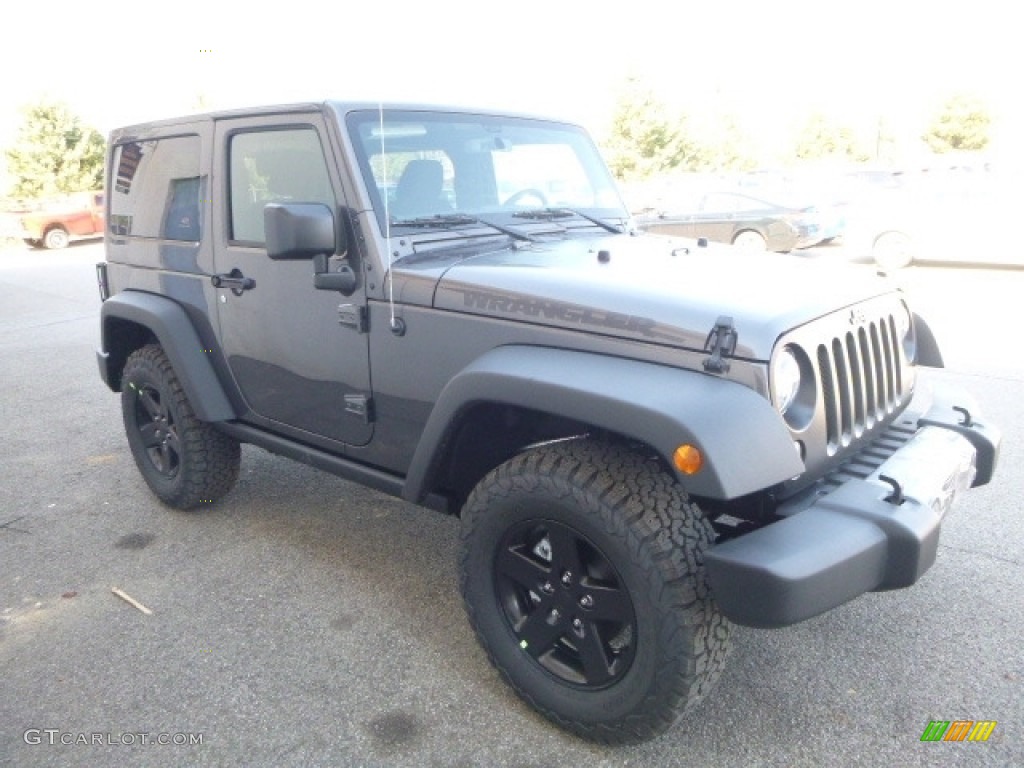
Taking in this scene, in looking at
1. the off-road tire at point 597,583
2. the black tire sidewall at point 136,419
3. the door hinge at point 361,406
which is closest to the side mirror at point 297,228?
the door hinge at point 361,406

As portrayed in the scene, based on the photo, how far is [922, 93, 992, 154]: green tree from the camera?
34438 mm

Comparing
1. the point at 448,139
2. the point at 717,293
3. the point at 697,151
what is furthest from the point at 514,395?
the point at 697,151

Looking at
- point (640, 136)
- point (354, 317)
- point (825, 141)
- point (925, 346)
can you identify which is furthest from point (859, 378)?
point (825, 141)

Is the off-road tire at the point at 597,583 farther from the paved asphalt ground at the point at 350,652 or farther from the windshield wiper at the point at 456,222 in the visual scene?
the windshield wiper at the point at 456,222

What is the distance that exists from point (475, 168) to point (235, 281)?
1.14 metres

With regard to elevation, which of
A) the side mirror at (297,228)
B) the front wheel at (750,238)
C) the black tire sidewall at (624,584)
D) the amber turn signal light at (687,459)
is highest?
the side mirror at (297,228)

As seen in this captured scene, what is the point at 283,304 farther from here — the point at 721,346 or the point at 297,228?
the point at 721,346

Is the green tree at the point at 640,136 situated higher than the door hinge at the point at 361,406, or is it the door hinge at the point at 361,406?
the green tree at the point at 640,136

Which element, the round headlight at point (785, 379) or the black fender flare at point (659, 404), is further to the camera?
the round headlight at point (785, 379)

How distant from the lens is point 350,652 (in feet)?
10.2

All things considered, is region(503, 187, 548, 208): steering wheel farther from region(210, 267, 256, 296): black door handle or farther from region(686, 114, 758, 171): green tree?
region(686, 114, 758, 171): green tree

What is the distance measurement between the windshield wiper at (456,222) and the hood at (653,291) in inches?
5.0

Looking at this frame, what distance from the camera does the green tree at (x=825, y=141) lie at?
4784cm

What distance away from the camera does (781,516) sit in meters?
2.41
